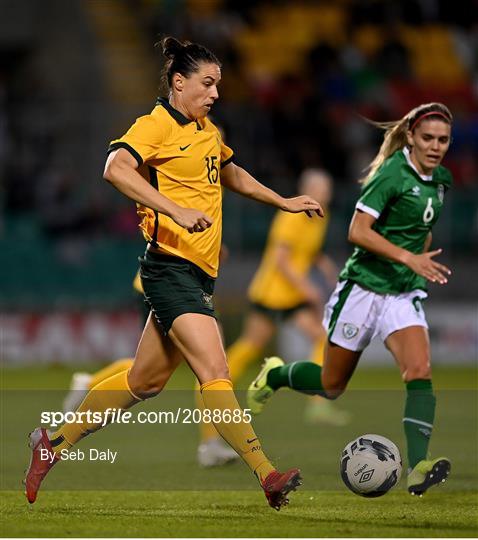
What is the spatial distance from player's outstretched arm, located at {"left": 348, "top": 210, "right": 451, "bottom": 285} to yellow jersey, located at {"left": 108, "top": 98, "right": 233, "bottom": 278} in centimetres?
112

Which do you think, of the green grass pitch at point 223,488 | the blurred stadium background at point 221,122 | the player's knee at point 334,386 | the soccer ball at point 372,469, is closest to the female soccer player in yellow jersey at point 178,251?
the green grass pitch at point 223,488

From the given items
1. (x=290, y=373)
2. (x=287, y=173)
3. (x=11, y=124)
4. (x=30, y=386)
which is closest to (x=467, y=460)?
(x=290, y=373)

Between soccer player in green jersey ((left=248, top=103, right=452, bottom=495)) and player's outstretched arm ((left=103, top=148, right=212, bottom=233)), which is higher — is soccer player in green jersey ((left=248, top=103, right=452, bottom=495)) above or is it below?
below

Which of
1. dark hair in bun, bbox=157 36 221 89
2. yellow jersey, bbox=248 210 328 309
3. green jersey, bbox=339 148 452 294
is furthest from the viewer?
yellow jersey, bbox=248 210 328 309

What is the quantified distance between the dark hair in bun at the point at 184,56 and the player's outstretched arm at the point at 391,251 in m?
1.43

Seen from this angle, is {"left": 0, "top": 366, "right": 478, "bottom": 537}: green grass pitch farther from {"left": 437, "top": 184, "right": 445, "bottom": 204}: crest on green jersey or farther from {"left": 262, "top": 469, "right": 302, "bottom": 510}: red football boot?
{"left": 437, "top": 184, "right": 445, "bottom": 204}: crest on green jersey

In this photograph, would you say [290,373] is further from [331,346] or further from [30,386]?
[30,386]

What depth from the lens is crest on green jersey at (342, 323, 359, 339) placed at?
8195 millimetres

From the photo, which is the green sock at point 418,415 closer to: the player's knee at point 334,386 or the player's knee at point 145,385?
the player's knee at point 334,386

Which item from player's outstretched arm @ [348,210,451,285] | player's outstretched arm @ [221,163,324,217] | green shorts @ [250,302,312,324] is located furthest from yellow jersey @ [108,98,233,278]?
green shorts @ [250,302,312,324]

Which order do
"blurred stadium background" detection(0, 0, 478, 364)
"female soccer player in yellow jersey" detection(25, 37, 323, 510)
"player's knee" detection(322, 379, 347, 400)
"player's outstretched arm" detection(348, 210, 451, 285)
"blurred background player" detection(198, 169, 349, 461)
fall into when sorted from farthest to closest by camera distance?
1. "blurred stadium background" detection(0, 0, 478, 364)
2. "blurred background player" detection(198, 169, 349, 461)
3. "player's knee" detection(322, 379, 347, 400)
4. "player's outstretched arm" detection(348, 210, 451, 285)
5. "female soccer player in yellow jersey" detection(25, 37, 323, 510)

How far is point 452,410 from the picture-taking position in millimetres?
13281

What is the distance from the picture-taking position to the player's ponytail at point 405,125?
803 cm

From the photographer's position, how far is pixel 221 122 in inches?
720
